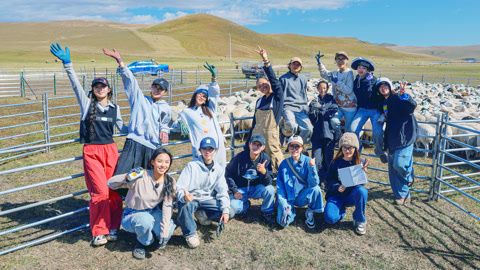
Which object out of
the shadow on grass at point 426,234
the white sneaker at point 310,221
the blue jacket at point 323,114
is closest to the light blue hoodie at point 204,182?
the white sneaker at point 310,221

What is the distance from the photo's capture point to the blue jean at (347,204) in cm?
475

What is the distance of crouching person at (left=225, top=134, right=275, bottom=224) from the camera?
195 inches

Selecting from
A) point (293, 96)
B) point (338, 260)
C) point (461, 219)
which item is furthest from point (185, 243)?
point (461, 219)

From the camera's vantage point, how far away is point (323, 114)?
19.0ft

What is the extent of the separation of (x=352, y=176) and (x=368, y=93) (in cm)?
157

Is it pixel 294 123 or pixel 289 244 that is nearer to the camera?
pixel 289 244

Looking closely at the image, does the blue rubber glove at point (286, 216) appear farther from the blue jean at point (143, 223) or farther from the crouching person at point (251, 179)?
the blue jean at point (143, 223)

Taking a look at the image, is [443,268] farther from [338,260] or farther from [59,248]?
[59,248]

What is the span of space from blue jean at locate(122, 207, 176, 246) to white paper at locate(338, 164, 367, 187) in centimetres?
246

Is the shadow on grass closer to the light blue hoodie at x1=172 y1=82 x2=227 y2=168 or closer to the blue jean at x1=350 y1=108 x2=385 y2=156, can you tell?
the blue jean at x1=350 y1=108 x2=385 y2=156

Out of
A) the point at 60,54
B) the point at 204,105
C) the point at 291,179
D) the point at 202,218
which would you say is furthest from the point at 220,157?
the point at 60,54

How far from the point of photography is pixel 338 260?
162 inches

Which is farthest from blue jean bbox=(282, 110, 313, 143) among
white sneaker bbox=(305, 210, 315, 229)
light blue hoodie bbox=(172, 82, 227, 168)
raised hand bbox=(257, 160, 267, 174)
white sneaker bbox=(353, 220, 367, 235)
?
white sneaker bbox=(353, 220, 367, 235)

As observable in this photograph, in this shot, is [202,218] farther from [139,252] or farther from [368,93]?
[368,93]
